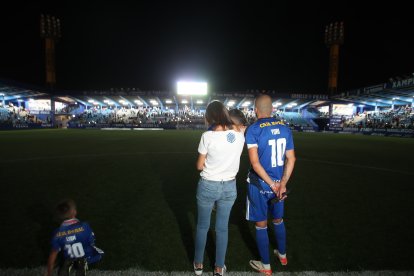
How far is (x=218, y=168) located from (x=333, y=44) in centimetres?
6506

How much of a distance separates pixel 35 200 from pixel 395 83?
38617 millimetres

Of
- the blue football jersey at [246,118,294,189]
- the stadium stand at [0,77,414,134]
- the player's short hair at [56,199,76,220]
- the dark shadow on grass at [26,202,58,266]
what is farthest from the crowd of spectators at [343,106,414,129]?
the player's short hair at [56,199,76,220]

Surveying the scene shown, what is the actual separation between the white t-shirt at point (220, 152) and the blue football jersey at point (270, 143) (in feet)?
0.68

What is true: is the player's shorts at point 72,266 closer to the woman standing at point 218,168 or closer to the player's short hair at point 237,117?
the woman standing at point 218,168

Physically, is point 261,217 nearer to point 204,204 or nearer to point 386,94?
point 204,204

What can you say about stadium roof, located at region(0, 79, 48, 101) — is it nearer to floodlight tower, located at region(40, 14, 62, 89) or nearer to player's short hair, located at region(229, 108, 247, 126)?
floodlight tower, located at region(40, 14, 62, 89)

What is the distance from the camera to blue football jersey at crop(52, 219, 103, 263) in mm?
2570

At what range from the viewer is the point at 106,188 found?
674 centimetres

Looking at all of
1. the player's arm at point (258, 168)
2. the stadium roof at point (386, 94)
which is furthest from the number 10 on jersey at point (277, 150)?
the stadium roof at point (386, 94)

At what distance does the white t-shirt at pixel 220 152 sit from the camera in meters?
2.80

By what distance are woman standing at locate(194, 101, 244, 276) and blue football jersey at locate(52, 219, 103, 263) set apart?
4.08 ft

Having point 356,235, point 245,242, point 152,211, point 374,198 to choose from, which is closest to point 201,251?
point 245,242

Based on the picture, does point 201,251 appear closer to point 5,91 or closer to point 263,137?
point 263,137

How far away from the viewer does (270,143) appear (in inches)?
122
